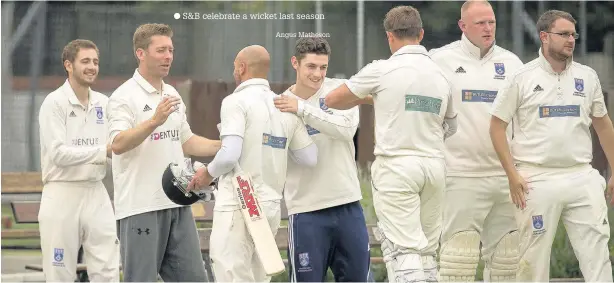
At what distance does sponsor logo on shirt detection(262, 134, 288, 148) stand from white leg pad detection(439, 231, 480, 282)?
140 cm

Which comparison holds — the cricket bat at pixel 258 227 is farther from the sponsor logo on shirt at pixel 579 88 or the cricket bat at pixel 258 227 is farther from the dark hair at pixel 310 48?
the sponsor logo on shirt at pixel 579 88

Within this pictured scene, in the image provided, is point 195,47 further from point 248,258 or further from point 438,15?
point 248,258

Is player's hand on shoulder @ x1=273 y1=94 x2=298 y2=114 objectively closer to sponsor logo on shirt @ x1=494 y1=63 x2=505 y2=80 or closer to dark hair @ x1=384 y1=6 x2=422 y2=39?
dark hair @ x1=384 y1=6 x2=422 y2=39

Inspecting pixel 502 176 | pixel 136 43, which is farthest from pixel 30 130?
pixel 502 176

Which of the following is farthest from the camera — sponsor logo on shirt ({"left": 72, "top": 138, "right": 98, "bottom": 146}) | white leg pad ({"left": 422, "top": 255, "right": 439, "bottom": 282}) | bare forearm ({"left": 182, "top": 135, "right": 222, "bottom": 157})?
sponsor logo on shirt ({"left": 72, "top": 138, "right": 98, "bottom": 146})

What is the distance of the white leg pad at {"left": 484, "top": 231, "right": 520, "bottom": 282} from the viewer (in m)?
9.84

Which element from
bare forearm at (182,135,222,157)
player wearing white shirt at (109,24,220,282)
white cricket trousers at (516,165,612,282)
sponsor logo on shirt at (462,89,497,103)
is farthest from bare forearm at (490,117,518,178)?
player wearing white shirt at (109,24,220,282)

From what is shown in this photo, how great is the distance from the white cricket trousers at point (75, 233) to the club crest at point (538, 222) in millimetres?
2916

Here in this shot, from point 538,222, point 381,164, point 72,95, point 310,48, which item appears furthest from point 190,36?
point 538,222

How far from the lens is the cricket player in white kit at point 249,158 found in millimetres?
9031

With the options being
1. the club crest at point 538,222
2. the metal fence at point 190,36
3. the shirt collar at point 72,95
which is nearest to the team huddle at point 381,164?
the club crest at point 538,222

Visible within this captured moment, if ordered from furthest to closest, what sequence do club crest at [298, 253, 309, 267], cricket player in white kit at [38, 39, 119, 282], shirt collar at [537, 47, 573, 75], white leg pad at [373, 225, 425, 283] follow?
cricket player in white kit at [38, 39, 119, 282] < shirt collar at [537, 47, 573, 75] < club crest at [298, 253, 309, 267] < white leg pad at [373, 225, 425, 283]

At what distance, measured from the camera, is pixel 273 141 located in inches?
364

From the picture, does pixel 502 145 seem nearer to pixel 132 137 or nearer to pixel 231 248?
pixel 231 248
